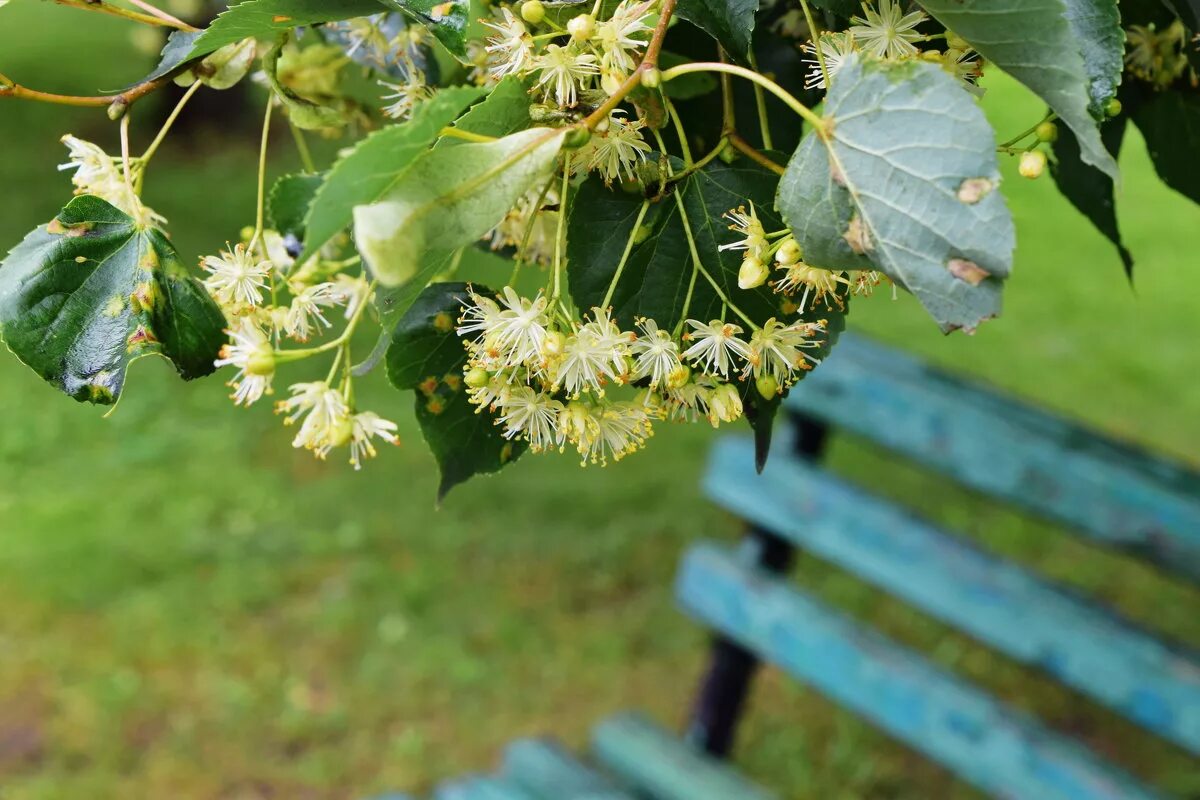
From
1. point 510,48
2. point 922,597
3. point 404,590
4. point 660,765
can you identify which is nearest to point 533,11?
point 510,48

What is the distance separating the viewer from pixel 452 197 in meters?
0.40

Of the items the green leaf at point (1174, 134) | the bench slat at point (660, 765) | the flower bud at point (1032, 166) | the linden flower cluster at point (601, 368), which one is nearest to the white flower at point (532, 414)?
the linden flower cluster at point (601, 368)

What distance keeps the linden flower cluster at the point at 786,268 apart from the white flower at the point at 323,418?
0.19 m

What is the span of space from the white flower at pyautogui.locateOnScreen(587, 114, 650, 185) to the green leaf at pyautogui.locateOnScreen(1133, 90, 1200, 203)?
310 millimetres

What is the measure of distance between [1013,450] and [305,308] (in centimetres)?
130

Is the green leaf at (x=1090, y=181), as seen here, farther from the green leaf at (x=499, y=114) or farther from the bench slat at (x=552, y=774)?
the bench slat at (x=552, y=774)

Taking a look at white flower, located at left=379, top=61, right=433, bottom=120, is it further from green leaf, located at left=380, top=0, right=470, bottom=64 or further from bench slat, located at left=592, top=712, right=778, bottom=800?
bench slat, located at left=592, top=712, right=778, bottom=800

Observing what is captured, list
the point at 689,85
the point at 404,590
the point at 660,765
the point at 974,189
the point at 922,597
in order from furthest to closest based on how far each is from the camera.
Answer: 1. the point at 404,590
2. the point at 660,765
3. the point at 922,597
4. the point at 689,85
5. the point at 974,189

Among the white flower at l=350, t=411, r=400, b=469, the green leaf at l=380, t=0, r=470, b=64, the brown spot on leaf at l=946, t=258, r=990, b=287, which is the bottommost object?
the white flower at l=350, t=411, r=400, b=469

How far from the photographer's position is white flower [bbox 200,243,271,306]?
538mm

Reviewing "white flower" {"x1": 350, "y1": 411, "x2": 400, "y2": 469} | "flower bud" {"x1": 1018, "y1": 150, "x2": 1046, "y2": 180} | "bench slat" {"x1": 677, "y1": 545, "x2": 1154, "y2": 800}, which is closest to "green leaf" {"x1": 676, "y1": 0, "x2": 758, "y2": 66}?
"flower bud" {"x1": 1018, "y1": 150, "x2": 1046, "y2": 180}

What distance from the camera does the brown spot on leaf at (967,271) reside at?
379 millimetres

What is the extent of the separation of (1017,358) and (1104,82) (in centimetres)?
339

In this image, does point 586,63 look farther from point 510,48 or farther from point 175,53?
point 175,53
